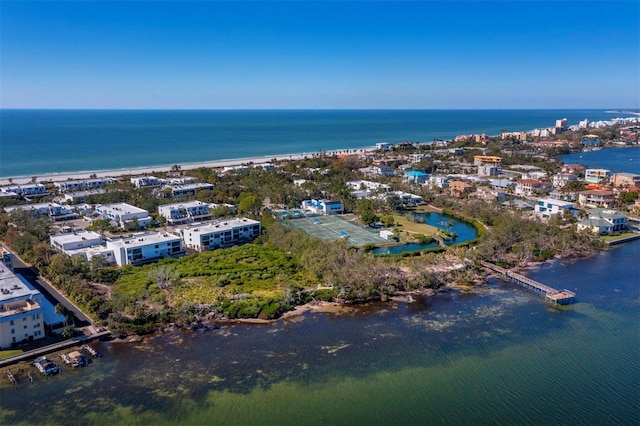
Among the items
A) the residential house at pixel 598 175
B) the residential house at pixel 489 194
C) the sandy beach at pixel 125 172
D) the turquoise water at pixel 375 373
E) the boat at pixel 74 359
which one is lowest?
the turquoise water at pixel 375 373

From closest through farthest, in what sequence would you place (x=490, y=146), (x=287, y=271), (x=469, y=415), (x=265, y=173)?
1. (x=469, y=415)
2. (x=287, y=271)
3. (x=265, y=173)
4. (x=490, y=146)

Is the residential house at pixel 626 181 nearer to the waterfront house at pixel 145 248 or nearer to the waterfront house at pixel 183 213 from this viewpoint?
the waterfront house at pixel 183 213

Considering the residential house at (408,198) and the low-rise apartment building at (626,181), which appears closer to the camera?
the residential house at (408,198)

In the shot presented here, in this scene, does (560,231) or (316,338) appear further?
(560,231)

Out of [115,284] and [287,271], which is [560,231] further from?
[115,284]

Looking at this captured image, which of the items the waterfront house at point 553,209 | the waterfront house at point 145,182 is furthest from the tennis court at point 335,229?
the waterfront house at point 145,182

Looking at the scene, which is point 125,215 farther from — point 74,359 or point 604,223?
point 604,223

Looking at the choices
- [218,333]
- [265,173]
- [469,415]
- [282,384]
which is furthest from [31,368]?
[265,173]
